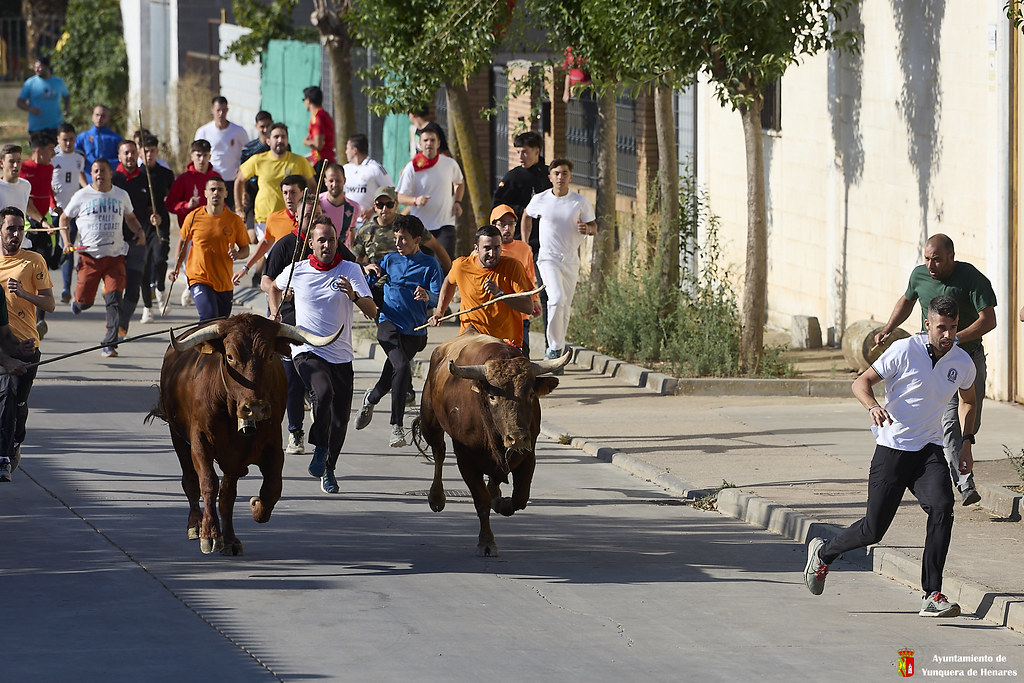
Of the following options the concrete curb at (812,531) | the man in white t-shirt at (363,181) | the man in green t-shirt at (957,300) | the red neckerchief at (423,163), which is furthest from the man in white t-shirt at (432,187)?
the man in green t-shirt at (957,300)

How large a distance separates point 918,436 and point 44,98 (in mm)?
23221

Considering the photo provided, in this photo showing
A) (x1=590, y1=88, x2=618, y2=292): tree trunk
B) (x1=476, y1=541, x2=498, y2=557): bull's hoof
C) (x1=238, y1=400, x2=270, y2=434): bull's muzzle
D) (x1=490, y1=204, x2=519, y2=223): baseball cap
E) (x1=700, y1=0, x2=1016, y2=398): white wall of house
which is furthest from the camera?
(x1=590, y1=88, x2=618, y2=292): tree trunk

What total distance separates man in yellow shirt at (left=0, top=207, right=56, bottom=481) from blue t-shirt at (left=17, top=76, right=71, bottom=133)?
17.6 meters

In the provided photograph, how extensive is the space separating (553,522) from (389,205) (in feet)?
16.1

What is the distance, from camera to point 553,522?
37.1ft

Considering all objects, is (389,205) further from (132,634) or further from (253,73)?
(253,73)

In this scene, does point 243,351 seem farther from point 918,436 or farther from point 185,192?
point 185,192

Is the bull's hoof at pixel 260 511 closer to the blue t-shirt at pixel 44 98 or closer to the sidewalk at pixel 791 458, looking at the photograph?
the sidewalk at pixel 791 458

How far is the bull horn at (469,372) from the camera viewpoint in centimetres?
1001

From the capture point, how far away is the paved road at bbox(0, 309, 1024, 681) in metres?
8.14

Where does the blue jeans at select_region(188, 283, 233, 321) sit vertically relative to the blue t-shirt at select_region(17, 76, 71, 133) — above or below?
below

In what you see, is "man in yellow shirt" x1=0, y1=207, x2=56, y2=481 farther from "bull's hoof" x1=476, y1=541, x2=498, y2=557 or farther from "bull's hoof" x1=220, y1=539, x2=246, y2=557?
"bull's hoof" x1=476, y1=541, x2=498, y2=557

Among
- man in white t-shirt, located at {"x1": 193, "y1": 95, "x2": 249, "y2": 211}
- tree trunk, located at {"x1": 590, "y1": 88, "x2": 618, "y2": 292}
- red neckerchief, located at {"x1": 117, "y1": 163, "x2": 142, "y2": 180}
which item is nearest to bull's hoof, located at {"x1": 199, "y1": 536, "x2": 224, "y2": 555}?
tree trunk, located at {"x1": 590, "y1": 88, "x2": 618, "y2": 292}

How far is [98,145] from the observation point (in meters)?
23.2
